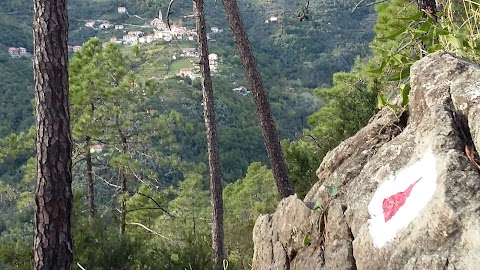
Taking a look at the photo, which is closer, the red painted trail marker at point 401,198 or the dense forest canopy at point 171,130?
the red painted trail marker at point 401,198

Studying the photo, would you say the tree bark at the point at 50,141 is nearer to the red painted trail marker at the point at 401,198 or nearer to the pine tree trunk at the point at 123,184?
the red painted trail marker at the point at 401,198

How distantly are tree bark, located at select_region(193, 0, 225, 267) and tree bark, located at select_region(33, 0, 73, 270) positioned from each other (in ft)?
11.7

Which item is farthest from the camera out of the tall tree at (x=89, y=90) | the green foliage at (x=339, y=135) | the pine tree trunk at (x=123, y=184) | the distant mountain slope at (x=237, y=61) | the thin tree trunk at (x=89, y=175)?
the distant mountain slope at (x=237, y=61)

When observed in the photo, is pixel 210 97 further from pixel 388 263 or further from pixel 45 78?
pixel 388 263

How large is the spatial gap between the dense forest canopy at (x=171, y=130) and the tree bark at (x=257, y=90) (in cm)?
120

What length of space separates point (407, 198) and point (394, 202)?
0.08m

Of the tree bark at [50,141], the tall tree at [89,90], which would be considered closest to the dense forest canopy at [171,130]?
the tall tree at [89,90]

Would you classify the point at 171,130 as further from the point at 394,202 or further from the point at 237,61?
the point at 237,61

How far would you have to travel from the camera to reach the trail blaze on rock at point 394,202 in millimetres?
1713

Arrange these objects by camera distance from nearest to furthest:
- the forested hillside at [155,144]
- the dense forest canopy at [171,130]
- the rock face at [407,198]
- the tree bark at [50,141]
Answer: the rock face at [407,198]
the tree bark at [50,141]
the dense forest canopy at [171,130]
the forested hillside at [155,144]

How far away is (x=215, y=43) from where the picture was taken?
223 feet

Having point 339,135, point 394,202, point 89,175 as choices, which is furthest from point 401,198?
point 89,175

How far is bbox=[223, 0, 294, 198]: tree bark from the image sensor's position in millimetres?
5930

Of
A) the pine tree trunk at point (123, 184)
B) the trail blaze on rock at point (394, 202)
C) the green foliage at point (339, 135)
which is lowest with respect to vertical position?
the pine tree trunk at point (123, 184)
